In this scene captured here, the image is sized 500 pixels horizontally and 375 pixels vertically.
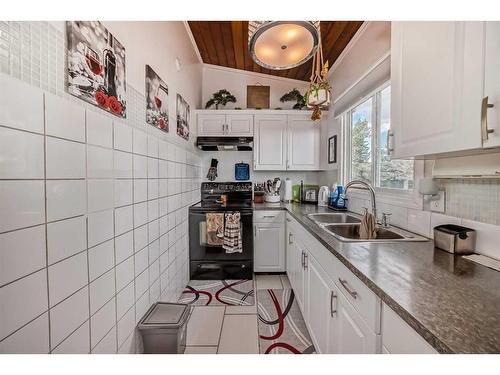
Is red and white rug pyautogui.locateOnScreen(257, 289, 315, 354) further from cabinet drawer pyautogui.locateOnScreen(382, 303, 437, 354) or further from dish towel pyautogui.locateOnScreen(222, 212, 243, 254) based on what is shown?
cabinet drawer pyautogui.locateOnScreen(382, 303, 437, 354)

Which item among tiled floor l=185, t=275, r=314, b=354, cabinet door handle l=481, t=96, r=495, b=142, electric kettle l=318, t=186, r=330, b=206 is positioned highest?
cabinet door handle l=481, t=96, r=495, b=142

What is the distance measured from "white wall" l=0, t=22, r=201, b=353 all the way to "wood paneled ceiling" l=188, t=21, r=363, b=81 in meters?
0.92

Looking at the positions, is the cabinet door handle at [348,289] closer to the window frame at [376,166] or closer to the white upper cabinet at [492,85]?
the white upper cabinet at [492,85]

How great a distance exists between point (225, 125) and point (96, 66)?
196cm

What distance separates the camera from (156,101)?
64.1 inches

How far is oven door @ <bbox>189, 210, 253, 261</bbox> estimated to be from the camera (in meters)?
2.45

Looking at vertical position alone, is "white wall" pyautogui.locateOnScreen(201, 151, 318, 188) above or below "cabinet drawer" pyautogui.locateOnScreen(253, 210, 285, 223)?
above

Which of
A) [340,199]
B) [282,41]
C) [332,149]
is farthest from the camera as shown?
[332,149]

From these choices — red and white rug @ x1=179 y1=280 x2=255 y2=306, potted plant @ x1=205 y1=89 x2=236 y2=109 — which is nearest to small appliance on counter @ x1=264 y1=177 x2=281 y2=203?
red and white rug @ x1=179 y1=280 x2=255 y2=306

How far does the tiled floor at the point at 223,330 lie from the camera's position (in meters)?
1.51

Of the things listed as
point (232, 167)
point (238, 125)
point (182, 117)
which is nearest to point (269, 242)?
point (232, 167)

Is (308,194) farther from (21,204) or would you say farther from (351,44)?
→ (21,204)

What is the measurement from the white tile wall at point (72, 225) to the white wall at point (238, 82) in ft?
6.68

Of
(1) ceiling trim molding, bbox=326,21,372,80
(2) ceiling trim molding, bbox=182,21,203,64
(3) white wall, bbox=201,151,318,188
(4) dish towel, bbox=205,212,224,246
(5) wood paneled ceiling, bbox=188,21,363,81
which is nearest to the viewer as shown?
(1) ceiling trim molding, bbox=326,21,372,80
